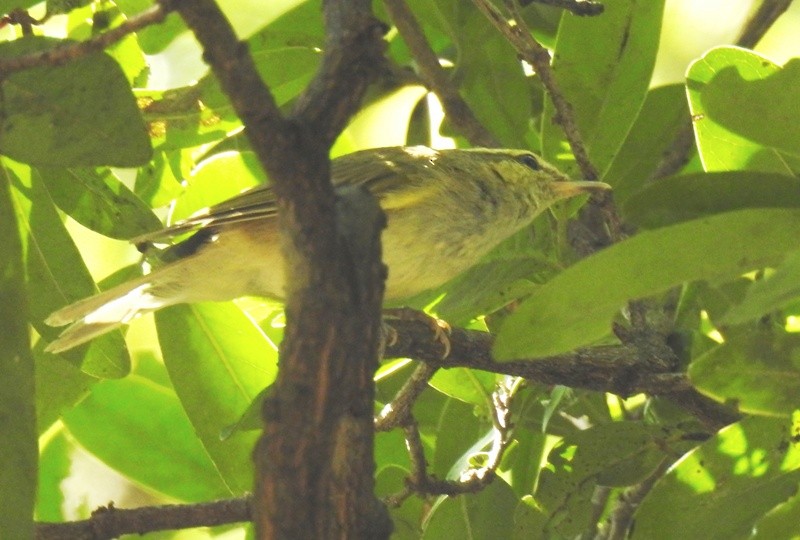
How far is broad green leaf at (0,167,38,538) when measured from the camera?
146cm

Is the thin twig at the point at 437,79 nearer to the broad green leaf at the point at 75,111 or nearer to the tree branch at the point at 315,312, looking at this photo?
the broad green leaf at the point at 75,111

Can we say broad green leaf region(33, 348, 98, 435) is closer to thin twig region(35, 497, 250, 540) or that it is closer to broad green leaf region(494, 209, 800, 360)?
thin twig region(35, 497, 250, 540)

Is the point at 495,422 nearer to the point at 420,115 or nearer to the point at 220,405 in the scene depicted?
the point at 220,405

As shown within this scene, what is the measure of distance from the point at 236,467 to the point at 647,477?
895 mm

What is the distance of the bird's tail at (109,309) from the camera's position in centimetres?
217

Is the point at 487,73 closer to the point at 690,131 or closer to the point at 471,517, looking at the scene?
the point at 690,131

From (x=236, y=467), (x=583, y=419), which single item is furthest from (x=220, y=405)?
(x=583, y=419)

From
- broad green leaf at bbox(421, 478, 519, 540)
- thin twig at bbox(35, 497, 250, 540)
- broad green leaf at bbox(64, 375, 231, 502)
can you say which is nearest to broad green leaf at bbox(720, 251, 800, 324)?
thin twig at bbox(35, 497, 250, 540)

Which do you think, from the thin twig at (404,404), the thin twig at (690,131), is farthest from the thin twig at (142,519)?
the thin twig at (690,131)

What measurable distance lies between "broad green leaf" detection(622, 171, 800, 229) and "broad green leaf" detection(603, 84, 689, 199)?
1.34 metres

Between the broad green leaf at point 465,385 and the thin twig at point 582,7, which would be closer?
the thin twig at point 582,7

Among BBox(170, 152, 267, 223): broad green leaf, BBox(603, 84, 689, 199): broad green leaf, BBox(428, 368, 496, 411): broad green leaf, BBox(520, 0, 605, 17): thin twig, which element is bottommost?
BBox(428, 368, 496, 411): broad green leaf

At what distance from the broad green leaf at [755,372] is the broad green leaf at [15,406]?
0.92 metres

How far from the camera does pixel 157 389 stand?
2.94m
